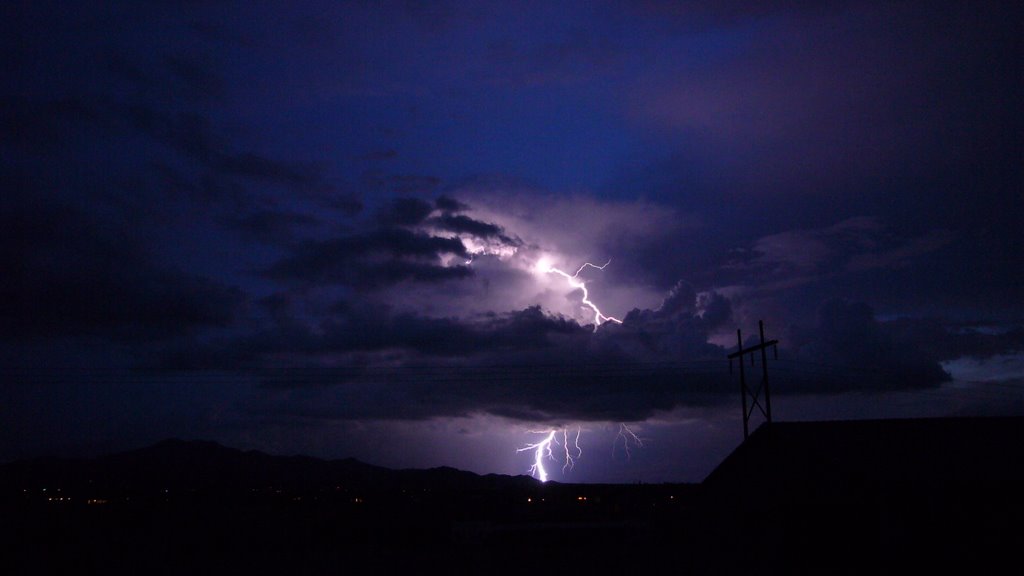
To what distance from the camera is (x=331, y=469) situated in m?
194

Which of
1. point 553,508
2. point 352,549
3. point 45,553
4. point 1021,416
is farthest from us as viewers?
point 553,508

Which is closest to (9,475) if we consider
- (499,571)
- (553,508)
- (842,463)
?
(553,508)

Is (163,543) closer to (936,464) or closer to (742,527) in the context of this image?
(742,527)

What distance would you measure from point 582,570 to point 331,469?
6941 inches

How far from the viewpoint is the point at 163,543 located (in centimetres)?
4028

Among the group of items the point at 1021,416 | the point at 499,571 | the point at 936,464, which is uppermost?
the point at 1021,416

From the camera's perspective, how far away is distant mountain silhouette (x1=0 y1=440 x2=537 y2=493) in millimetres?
137500

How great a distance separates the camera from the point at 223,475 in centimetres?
17350

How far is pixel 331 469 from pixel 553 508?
5678 inches

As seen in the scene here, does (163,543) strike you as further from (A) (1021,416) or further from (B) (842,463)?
(A) (1021,416)

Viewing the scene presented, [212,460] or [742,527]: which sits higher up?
[212,460]

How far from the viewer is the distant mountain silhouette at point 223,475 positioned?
138 m

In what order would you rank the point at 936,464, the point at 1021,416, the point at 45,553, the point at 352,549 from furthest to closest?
the point at 352,549 < the point at 45,553 < the point at 1021,416 < the point at 936,464

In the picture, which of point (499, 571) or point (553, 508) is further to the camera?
point (553, 508)
